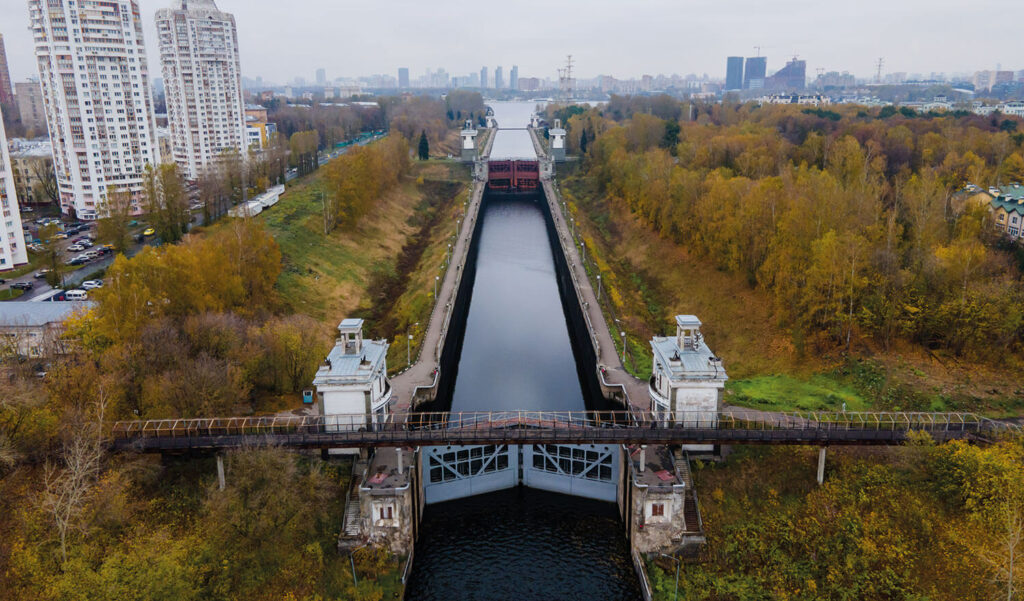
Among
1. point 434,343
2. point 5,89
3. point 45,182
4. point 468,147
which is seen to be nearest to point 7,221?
point 45,182

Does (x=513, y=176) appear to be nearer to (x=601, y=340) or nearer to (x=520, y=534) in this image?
(x=601, y=340)

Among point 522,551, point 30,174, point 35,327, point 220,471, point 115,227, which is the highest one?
point 30,174

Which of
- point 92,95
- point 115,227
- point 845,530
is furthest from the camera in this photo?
point 92,95

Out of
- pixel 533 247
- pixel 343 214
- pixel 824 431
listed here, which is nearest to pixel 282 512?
pixel 824 431

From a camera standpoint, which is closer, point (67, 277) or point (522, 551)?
point (522, 551)

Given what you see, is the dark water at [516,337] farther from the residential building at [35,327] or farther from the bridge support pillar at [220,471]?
the residential building at [35,327]

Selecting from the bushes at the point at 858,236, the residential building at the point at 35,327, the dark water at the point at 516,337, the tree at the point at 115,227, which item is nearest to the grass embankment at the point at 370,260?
the dark water at the point at 516,337

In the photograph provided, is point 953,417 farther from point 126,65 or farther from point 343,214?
point 126,65
